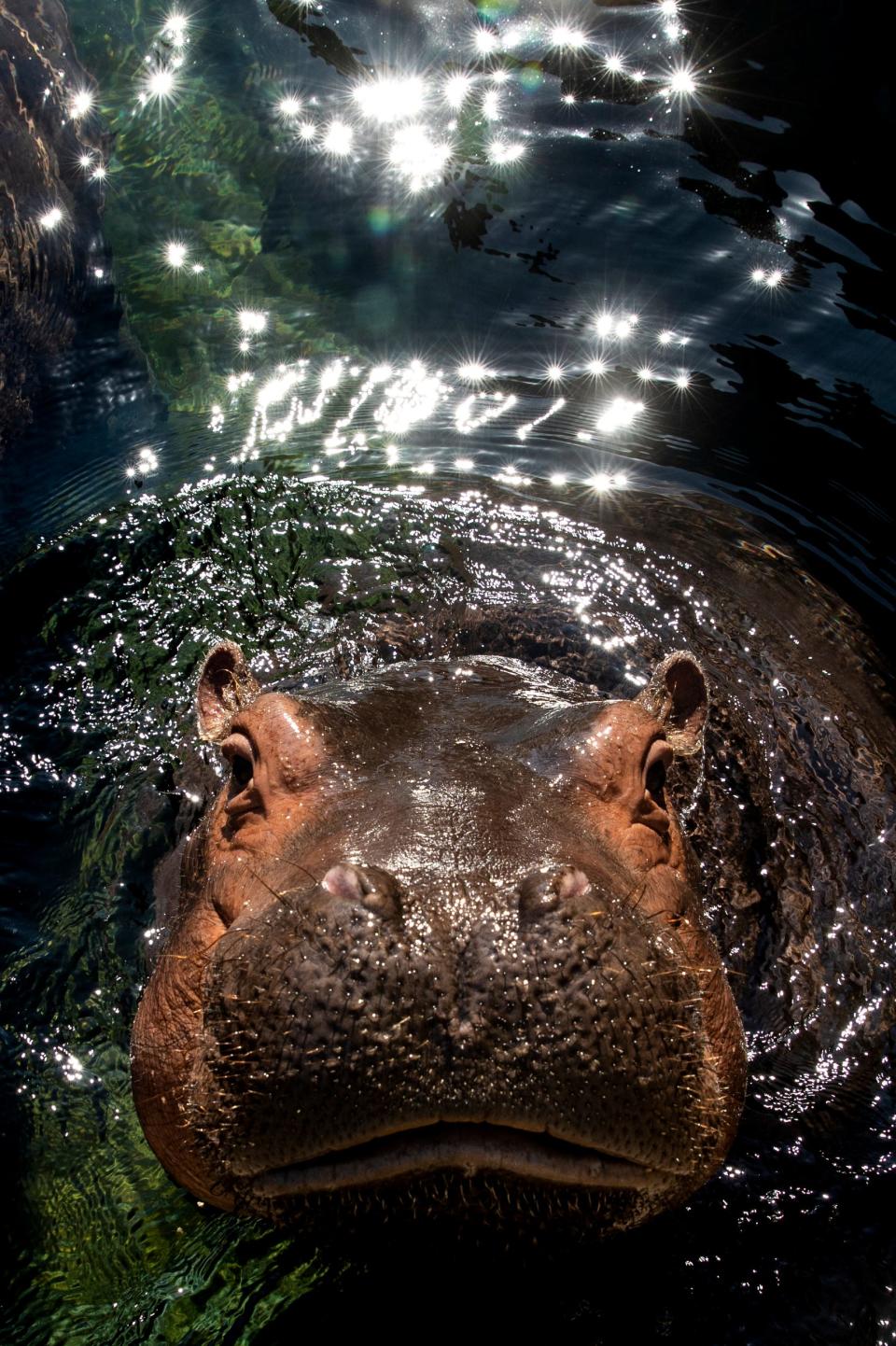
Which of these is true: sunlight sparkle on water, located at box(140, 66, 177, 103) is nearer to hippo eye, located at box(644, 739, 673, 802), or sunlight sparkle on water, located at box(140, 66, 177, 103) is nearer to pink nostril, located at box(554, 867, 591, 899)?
hippo eye, located at box(644, 739, 673, 802)

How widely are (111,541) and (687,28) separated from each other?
22.8 ft

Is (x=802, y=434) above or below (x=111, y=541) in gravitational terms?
below

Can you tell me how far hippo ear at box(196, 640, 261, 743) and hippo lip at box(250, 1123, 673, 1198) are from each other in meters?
2.27

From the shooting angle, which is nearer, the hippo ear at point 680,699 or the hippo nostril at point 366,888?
the hippo nostril at point 366,888

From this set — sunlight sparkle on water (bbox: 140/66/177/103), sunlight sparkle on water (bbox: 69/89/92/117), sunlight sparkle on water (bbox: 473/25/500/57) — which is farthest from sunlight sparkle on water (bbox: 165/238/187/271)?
sunlight sparkle on water (bbox: 473/25/500/57)

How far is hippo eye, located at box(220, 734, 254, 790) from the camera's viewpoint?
159 inches

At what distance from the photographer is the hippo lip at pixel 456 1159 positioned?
2.85 m

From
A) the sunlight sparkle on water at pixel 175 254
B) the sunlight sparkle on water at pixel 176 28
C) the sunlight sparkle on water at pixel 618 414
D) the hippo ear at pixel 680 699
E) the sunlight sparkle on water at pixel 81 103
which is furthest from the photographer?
the sunlight sparkle on water at pixel 176 28

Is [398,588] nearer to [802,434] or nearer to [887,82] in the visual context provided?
[802,434]

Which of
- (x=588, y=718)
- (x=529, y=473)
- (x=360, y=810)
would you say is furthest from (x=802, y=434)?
(x=360, y=810)

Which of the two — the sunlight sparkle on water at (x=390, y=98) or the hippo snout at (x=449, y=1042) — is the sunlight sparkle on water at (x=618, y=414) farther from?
the hippo snout at (x=449, y=1042)

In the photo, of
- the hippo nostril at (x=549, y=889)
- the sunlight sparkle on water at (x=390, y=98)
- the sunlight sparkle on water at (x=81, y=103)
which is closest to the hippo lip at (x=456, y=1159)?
the hippo nostril at (x=549, y=889)

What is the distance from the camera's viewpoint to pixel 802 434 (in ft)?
26.4

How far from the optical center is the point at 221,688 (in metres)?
5.14
